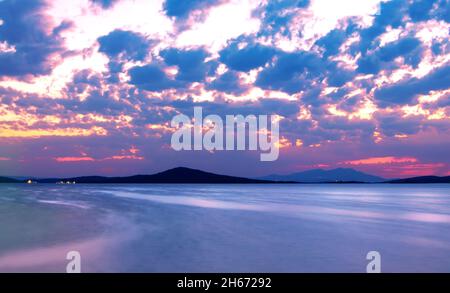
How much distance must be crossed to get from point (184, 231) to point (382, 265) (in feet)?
34.1

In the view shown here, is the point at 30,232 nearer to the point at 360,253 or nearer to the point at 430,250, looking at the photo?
the point at 360,253

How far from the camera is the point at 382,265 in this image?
41.5 feet

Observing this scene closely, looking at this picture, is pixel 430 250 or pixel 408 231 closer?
pixel 430 250
